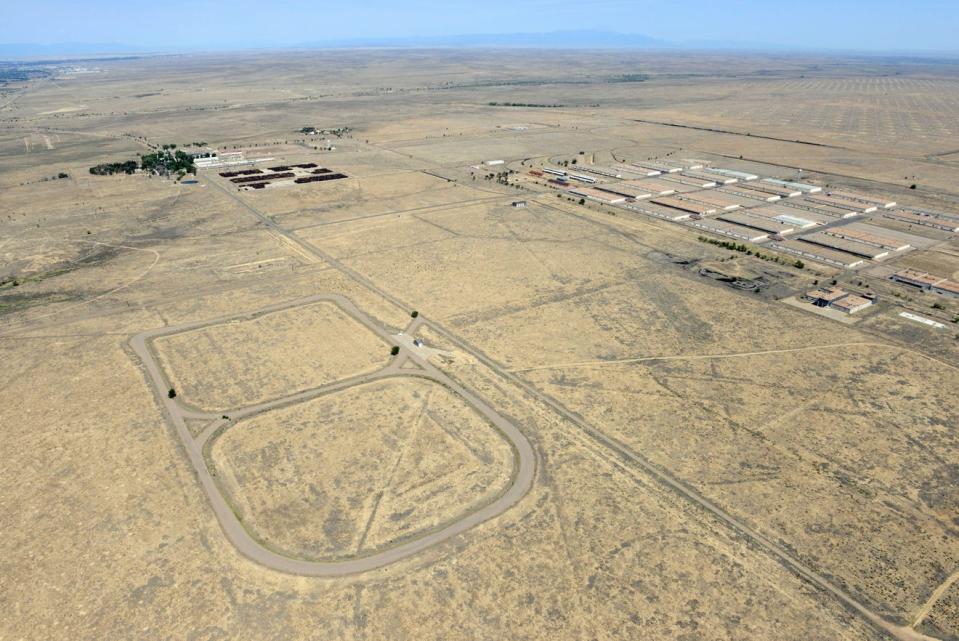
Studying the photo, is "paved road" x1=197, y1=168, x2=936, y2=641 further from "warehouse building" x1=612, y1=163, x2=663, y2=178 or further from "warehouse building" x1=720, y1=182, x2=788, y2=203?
"warehouse building" x1=612, y1=163, x2=663, y2=178

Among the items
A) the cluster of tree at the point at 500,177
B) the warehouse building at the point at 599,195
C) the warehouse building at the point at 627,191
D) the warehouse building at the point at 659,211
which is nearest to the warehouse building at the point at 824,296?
the warehouse building at the point at 659,211

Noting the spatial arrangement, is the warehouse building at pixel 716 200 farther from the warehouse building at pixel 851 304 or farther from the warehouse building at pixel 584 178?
the warehouse building at pixel 851 304

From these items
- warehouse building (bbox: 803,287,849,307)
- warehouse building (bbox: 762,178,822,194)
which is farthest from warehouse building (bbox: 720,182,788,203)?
warehouse building (bbox: 803,287,849,307)

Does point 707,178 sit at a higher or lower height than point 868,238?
higher

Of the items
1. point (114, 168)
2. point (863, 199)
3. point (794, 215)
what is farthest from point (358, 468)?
point (114, 168)

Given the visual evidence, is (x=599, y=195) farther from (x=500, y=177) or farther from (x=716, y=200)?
(x=500, y=177)

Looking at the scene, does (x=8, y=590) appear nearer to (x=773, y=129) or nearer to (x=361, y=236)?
(x=361, y=236)
